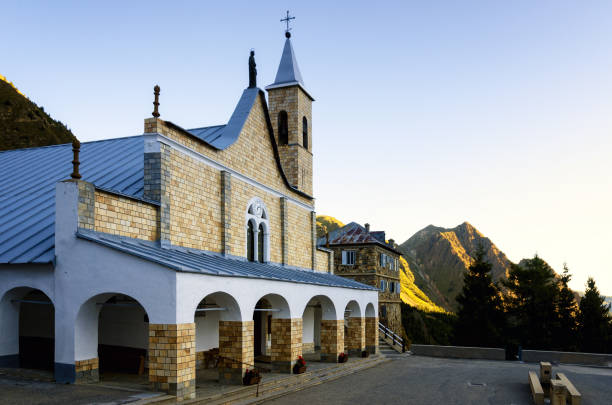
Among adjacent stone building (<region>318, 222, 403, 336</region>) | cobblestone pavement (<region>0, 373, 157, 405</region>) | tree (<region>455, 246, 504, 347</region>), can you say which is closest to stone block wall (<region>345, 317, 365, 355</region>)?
cobblestone pavement (<region>0, 373, 157, 405</region>)

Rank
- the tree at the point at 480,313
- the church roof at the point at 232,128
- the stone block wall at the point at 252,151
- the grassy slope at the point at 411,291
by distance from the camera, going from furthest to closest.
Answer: the grassy slope at the point at 411,291 → the tree at the point at 480,313 → the church roof at the point at 232,128 → the stone block wall at the point at 252,151

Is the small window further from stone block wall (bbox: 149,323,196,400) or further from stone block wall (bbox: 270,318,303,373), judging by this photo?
stone block wall (bbox: 149,323,196,400)

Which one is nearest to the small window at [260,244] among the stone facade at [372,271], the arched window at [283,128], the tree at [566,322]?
the arched window at [283,128]

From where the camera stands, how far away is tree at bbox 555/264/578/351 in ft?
127

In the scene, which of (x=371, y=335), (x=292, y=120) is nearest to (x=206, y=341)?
(x=371, y=335)

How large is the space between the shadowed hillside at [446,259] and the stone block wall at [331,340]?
12497 centimetres

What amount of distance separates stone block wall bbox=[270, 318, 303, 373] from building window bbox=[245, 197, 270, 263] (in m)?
3.88

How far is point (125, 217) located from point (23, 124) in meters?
60.8

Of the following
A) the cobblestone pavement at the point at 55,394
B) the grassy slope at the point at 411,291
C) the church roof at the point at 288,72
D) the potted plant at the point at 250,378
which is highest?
the church roof at the point at 288,72

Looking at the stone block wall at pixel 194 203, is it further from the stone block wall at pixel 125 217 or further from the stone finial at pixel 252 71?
the stone finial at pixel 252 71

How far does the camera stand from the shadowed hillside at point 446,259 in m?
146

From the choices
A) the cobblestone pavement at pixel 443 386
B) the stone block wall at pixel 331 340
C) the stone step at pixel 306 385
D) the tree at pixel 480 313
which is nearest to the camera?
the stone step at pixel 306 385

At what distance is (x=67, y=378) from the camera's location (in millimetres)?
12047

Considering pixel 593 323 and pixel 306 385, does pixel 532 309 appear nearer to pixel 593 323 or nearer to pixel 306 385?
pixel 593 323
